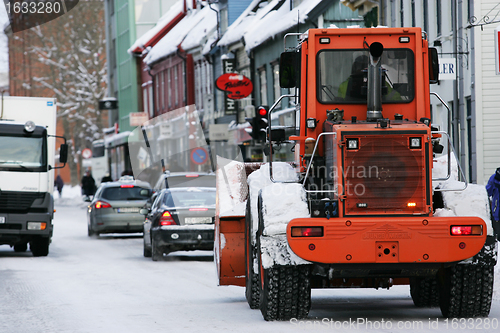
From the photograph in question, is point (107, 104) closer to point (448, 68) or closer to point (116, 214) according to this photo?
point (116, 214)

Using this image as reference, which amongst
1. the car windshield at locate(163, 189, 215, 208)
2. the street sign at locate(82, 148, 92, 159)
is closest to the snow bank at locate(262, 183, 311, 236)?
the car windshield at locate(163, 189, 215, 208)

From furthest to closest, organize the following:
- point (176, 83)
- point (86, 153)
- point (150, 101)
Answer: point (150, 101) < point (176, 83) < point (86, 153)

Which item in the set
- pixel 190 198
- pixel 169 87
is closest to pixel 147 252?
pixel 190 198

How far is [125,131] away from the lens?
2844 inches

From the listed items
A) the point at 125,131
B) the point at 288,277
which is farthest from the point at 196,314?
the point at 125,131

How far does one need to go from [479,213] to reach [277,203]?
5.89 ft

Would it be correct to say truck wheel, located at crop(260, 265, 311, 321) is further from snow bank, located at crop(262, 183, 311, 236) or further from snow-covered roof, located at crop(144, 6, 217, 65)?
snow-covered roof, located at crop(144, 6, 217, 65)

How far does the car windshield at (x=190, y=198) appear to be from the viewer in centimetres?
1878

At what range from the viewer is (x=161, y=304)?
11586 mm

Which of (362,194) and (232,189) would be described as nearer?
(362,194)

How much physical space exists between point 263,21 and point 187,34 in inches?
618

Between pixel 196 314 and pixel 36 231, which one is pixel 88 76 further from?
pixel 196 314

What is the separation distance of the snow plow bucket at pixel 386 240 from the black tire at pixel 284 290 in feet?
1.10

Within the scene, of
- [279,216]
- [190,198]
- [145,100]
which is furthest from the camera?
[145,100]
